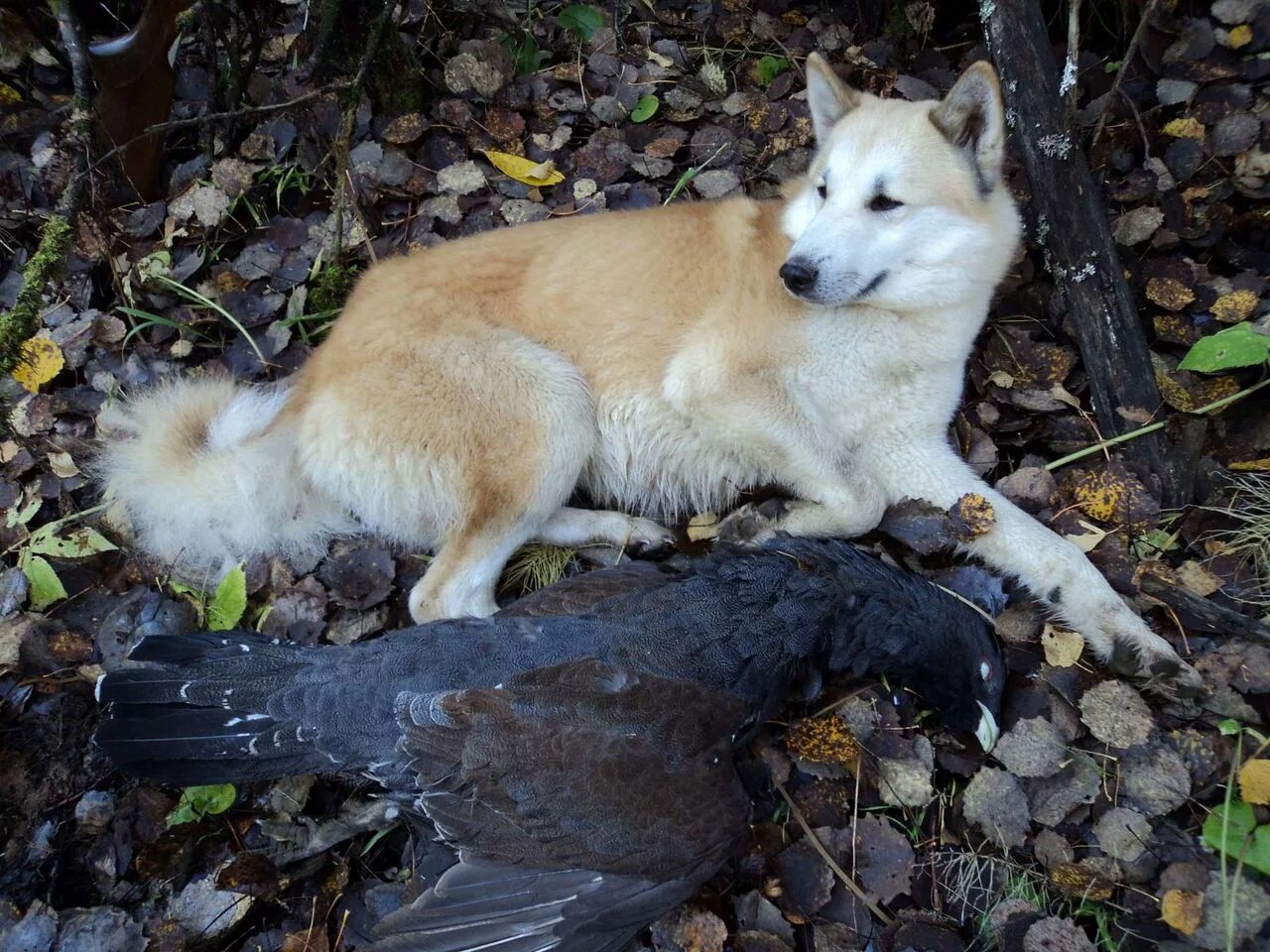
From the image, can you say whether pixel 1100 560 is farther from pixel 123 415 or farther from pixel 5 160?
pixel 5 160

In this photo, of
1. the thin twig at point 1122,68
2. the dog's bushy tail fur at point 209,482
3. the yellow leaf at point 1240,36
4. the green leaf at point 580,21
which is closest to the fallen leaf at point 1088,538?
the thin twig at point 1122,68

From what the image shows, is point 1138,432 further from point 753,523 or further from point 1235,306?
point 753,523

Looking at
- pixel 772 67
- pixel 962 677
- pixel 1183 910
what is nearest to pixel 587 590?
pixel 962 677

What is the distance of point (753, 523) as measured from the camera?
3162 mm

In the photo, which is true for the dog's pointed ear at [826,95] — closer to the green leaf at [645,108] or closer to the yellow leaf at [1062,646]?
the green leaf at [645,108]

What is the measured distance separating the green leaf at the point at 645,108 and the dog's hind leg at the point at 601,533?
214cm

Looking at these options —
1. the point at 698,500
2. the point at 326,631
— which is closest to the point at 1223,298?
the point at 698,500

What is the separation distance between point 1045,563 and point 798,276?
1.24 m

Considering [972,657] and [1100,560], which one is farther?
[1100,560]

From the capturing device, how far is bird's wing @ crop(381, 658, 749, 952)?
6.88 ft

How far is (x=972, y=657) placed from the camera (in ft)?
8.63

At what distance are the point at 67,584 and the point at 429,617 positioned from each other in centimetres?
132

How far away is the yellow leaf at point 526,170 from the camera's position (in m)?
4.03

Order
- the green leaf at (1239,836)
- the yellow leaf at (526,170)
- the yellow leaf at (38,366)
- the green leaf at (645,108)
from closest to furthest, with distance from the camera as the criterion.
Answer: the green leaf at (1239,836)
the yellow leaf at (38,366)
the yellow leaf at (526,170)
the green leaf at (645,108)
